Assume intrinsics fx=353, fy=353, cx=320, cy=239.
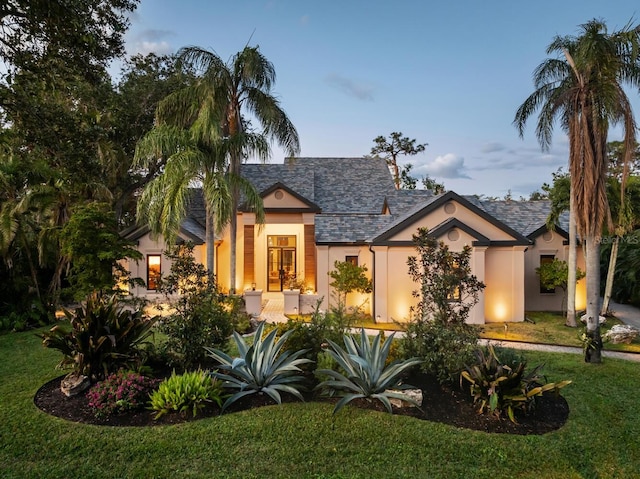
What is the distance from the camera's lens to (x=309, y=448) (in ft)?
15.5

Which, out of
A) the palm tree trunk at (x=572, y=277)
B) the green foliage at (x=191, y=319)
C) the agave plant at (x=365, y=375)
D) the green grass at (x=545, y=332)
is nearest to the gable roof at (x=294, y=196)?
the green grass at (x=545, y=332)

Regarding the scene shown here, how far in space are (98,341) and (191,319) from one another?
1647 millimetres

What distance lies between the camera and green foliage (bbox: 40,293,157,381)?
6379 millimetres

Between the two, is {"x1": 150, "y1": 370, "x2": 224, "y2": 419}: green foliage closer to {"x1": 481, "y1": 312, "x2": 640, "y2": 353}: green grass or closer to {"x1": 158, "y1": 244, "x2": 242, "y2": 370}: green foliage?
{"x1": 158, "y1": 244, "x2": 242, "y2": 370}: green foliage

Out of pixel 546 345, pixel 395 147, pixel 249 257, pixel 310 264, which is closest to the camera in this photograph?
pixel 546 345

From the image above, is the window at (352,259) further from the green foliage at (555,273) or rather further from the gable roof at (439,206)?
the green foliage at (555,273)

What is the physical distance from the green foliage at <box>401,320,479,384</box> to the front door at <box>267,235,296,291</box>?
12.6m

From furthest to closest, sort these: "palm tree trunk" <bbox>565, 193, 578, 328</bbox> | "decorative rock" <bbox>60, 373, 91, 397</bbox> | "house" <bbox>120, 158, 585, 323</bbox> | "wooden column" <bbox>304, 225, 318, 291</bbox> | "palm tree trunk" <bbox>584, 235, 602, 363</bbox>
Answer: "wooden column" <bbox>304, 225, 318, 291</bbox>, "house" <bbox>120, 158, 585, 323</bbox>, "palm tree trunk" <bbox>565, 193, 578, 328</bbox>, "palm tree trunk" <bbox>584, 235, 602, 363</bbox>, "decorative rock" <bbox>60, 373, 91, 397</bbox>

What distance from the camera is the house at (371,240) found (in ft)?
45.2

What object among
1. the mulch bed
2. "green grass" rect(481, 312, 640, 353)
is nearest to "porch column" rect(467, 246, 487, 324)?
"green grass" rect(481, 312, 640, 353)

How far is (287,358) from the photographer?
6508 millimetres

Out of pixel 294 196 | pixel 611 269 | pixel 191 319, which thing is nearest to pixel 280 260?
pixel 294 196

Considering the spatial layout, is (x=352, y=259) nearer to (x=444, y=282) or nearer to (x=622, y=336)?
(x=444, y=282)

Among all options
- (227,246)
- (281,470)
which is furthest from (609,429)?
(227,246)
